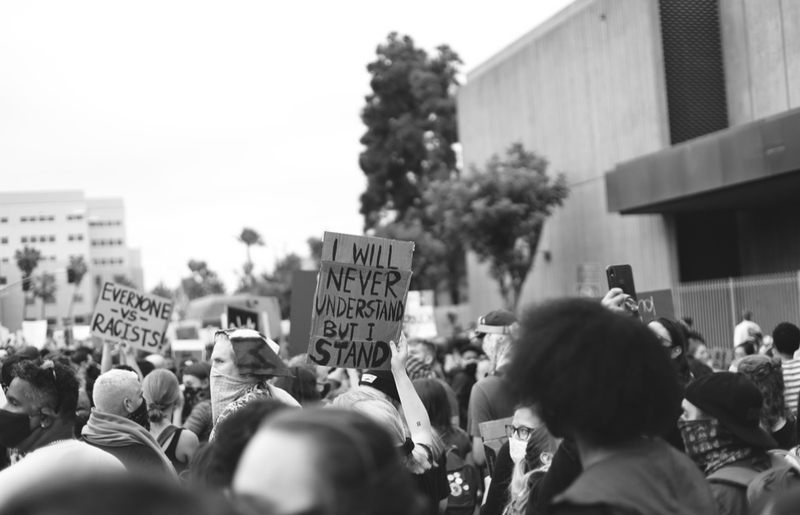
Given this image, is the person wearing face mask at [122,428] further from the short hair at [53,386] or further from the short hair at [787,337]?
the short hair at [787,337]

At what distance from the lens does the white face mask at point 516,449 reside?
15.4 ft

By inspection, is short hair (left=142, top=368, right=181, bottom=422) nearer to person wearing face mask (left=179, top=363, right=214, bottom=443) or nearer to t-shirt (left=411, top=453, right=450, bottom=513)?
person wearing face mask (left=179, top=363, right=214, bottom=443)

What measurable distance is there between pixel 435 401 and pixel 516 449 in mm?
1944

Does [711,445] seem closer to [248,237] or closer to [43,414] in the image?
[43,414]

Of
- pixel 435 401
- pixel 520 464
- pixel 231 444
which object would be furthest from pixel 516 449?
pixel 231 444

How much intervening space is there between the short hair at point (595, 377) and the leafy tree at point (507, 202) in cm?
2978

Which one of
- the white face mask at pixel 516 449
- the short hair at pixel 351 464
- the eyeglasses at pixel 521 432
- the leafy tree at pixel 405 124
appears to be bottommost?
the white face mask at pixel 516 449

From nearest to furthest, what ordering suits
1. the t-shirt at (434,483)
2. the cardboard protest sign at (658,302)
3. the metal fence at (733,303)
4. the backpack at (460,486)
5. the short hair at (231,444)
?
the short hair at (231,444)
the t-shirt at (434,483)
the backpack at (460,486)
the cardboard protest sign at (658,302)
the metal fence at (733,303)

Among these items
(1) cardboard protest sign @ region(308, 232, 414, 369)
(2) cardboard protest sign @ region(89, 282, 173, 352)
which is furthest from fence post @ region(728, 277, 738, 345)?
(1) cardboard protest sign @ region(308, 232, 414, 369)

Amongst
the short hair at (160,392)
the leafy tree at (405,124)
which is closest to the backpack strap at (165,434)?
the short hair at (160,392)

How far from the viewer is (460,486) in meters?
6.34

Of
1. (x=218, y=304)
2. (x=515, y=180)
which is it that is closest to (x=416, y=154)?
(x=218, y=304)

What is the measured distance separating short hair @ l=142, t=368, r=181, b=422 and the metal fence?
57.9 ft

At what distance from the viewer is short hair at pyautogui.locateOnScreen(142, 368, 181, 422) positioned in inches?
265
